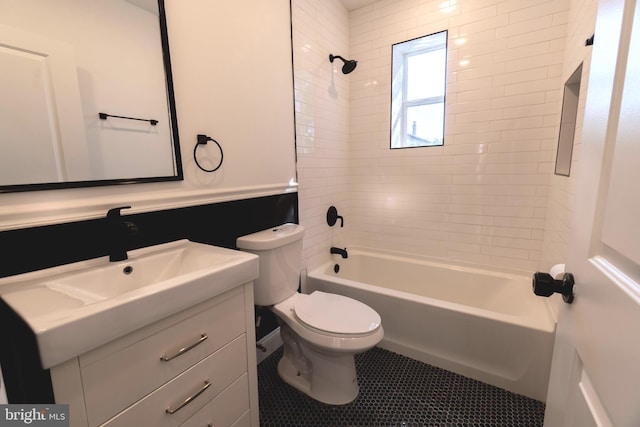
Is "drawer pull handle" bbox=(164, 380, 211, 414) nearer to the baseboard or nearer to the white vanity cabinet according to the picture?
the white vanity cabinet

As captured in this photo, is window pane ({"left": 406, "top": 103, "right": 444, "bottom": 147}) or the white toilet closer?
the white toilet

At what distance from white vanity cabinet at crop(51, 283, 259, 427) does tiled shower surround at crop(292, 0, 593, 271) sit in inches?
46.9

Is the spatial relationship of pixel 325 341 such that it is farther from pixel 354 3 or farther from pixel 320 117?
pixel 354 3

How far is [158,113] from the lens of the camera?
48.3 inches

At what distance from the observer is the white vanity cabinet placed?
0.68 m

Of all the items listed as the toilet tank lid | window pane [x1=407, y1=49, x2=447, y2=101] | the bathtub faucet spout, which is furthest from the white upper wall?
window pane [x1=407, y1=49, x2=447, y2=101]

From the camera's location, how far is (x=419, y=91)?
2402 millimetres

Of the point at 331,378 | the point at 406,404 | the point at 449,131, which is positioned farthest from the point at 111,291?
the point at 449,131

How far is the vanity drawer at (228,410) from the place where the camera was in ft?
3.16

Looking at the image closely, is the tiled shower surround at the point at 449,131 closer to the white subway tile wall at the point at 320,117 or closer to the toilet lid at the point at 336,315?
the white subway tile wall at the point at 320,117

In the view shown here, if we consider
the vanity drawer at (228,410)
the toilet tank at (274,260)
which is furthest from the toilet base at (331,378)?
the vanity drawer at (228,410)

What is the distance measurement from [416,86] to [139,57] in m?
2.09

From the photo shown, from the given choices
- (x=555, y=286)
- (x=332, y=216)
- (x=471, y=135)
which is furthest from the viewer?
(x=332, y=216)

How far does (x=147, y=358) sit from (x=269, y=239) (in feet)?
2.56
